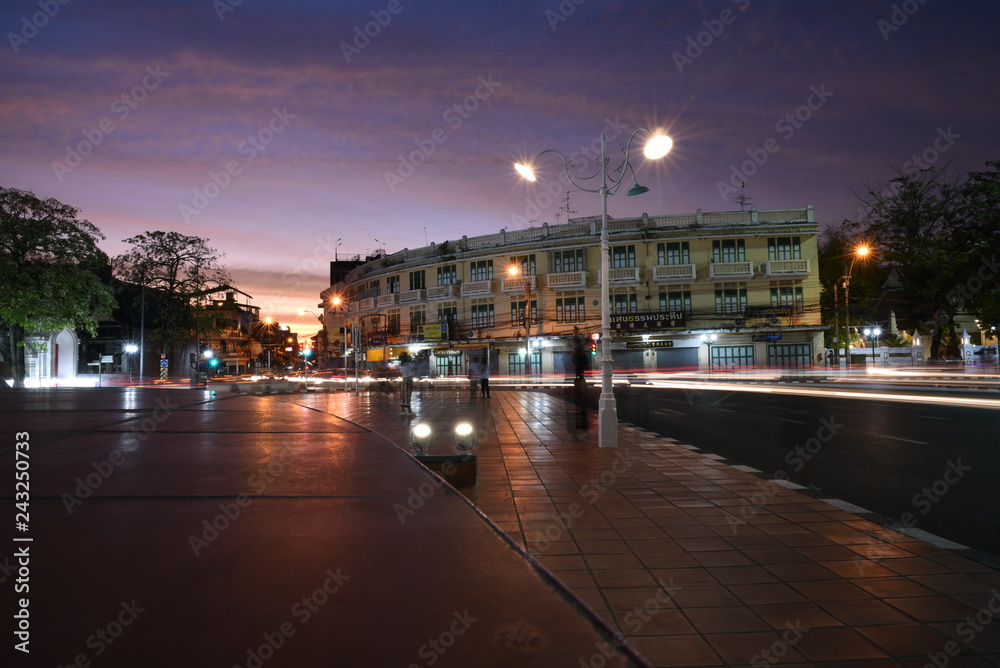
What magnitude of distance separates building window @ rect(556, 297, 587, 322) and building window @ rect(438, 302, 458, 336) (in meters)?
8.69

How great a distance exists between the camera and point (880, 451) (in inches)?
373

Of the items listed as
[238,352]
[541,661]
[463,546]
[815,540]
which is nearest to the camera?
[541,661]

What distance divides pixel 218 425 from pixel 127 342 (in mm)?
43135

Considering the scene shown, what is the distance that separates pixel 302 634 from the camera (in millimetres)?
2461

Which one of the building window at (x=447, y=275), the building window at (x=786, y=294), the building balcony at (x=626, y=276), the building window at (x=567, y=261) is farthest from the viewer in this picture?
the building window at (x=447, y=275)

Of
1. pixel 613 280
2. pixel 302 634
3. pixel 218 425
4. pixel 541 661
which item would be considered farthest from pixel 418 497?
pixel 613 280

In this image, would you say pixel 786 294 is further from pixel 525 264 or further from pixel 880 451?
pixel 880 451

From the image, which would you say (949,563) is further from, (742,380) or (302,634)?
(742,380)

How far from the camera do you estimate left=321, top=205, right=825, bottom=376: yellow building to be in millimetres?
39750

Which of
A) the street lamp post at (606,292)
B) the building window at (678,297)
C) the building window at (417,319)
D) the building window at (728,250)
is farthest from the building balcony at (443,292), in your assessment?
the street lamp post at (606,292)

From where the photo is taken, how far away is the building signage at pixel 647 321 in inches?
1560

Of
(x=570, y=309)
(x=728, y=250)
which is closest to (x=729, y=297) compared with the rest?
(x=728, y=250)

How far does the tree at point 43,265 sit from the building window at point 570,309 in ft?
91.9

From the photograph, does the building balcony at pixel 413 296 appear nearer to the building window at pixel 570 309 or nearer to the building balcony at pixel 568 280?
the building balcony at pixel 568 280
